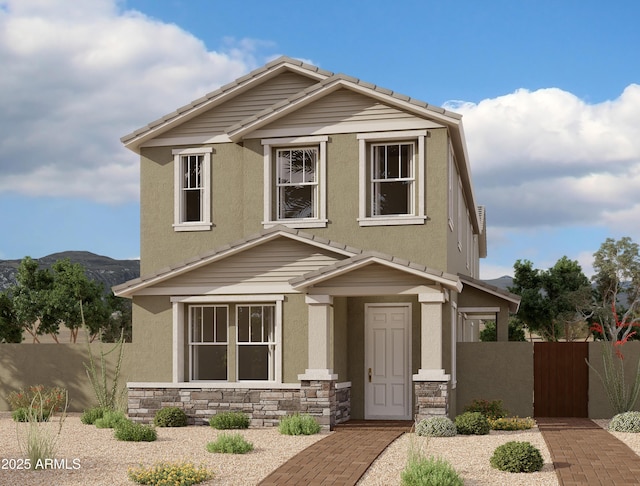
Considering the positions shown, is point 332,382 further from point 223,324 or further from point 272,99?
point 272,99

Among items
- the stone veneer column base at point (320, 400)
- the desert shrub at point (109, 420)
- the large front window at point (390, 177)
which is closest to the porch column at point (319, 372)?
the stone veneer column base at point (320, 400)

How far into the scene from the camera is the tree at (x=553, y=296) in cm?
5234

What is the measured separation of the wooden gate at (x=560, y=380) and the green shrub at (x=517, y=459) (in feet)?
28.0

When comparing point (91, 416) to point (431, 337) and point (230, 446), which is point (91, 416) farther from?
point (431, 337)

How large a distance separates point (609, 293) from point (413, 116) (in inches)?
1548

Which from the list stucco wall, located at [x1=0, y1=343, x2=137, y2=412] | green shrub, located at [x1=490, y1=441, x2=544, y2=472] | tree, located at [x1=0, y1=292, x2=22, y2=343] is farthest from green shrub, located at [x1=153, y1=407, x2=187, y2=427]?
tree, located at [x1=0, y1=292, x2=22, y2=343]

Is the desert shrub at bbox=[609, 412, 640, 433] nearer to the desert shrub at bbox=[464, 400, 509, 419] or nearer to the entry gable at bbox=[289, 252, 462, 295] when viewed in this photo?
the desert shrub at bbox=[464, 400, 509, 419]

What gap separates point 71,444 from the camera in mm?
15922

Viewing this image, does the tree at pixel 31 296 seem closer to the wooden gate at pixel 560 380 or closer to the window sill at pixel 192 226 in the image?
the window sill at pixel 192 226

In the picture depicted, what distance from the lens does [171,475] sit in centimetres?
1177

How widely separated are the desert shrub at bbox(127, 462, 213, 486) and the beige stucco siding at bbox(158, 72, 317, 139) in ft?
36.9

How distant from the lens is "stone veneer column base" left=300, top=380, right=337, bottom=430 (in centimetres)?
1784

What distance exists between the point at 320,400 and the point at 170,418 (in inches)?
133

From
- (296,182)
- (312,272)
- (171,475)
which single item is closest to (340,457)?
(171,475)
